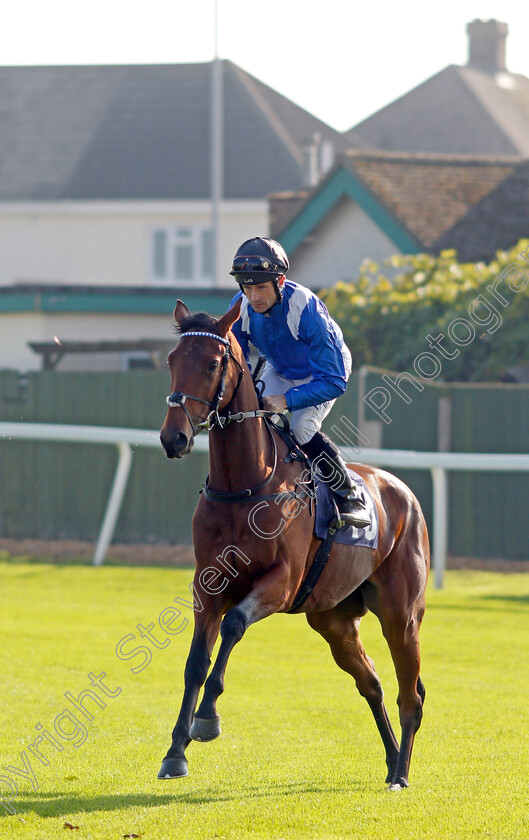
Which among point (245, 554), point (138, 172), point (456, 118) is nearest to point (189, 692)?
point (245, 554)

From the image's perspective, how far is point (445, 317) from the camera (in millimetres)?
14492

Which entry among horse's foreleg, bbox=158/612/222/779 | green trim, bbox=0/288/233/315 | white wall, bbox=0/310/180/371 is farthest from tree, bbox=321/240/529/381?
horse's foreleg, bbox=158/612/222/779

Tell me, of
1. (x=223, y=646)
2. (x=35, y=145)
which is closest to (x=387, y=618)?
(x=223, y=646)

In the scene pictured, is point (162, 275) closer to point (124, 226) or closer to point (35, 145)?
point (124, 226)

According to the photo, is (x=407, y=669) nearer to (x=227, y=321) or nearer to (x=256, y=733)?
(x=256, y=733)

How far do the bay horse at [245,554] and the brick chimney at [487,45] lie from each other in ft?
135

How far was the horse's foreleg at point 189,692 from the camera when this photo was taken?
16.1ft

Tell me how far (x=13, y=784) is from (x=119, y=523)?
8.57m

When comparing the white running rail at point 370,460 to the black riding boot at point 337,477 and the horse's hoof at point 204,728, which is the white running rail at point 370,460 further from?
the horse's hoof at point 204,728

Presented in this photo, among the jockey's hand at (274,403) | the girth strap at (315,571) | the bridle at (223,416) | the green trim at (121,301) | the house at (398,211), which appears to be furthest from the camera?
the house at (398,211)

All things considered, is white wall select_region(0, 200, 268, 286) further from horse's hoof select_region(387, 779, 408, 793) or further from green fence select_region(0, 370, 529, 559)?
horse's hoof select_region(387, 779, 408, 793)

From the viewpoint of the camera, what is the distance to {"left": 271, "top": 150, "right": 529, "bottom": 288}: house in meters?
18.9

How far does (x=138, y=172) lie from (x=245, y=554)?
26.8 metres

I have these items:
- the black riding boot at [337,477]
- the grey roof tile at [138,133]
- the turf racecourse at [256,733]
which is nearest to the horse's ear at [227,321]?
the black riding boot at [337,477]
